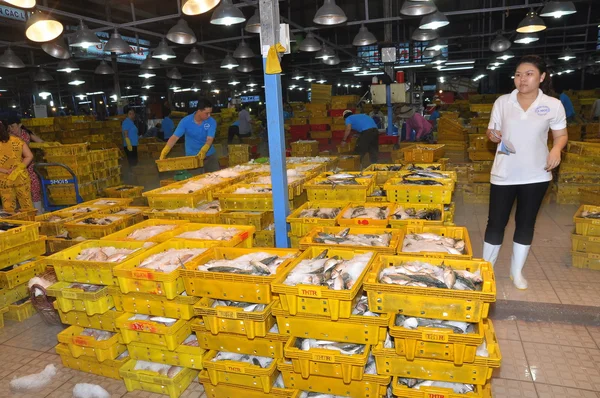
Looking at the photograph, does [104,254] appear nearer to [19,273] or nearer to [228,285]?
[228,285]

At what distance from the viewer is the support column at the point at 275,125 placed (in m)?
3.84

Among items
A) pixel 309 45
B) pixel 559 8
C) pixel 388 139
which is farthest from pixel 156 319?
pixel 388 139

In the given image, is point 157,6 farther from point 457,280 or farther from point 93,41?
point 457,280

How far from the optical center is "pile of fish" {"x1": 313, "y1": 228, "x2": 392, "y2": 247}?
10.9 ft

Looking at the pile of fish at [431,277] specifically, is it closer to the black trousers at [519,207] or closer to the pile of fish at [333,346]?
the pile of fish at [333,346]

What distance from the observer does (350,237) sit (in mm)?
3498

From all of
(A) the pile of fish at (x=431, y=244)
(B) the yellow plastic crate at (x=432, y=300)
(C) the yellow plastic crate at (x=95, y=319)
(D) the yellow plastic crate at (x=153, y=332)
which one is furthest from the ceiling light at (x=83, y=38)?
(B) the yellow plastic crate at (x=432, y=300)

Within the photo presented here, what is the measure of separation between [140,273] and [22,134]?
649 centimetres

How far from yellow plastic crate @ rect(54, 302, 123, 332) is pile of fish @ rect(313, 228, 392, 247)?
171 centimetres

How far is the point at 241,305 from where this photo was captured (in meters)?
2.89

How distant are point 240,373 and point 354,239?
1345mm

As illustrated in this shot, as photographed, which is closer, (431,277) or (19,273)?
(431,277)

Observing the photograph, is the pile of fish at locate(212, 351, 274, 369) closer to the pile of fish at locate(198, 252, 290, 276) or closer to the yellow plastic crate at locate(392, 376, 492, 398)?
the pile of fish at locate(198, 252, 290, 276)

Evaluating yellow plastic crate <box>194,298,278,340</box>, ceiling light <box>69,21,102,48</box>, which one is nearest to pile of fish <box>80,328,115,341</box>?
yellow plastic crate <box>194,298,278,340</box>
